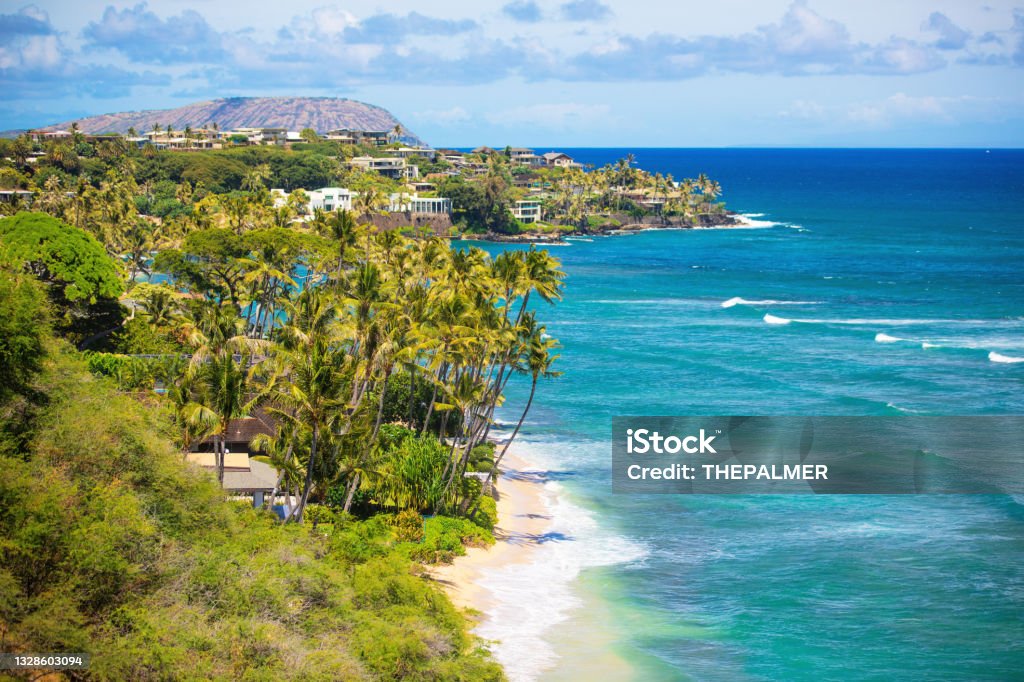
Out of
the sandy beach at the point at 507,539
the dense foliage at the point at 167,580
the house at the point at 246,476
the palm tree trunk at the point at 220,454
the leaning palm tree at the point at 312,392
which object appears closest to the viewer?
the dense foliage at the point at 167,580

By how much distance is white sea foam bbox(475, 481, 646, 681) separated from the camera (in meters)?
27.8

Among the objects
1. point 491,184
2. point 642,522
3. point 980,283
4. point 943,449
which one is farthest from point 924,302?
point 491,184

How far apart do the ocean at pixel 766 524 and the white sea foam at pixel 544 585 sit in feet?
0.28

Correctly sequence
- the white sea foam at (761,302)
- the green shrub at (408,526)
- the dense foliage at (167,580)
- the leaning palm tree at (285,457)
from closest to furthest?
the dense foliage at (167,580) → the leaning palm tree at (285,457) → the green shrub at (408,526) → the white sea foam at (761,302)

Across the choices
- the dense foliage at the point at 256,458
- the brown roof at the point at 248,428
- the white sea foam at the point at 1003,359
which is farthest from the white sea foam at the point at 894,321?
the brown roof at the point at 248,428

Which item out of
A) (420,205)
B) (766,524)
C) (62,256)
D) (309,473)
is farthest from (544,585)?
(420,205)

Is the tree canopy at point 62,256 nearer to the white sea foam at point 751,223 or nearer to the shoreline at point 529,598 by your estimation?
the shoreline at point 529,598

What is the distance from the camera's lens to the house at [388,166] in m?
181

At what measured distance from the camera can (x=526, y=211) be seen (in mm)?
161750

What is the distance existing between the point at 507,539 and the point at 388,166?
15281 cm

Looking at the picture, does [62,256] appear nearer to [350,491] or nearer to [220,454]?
[220,454]

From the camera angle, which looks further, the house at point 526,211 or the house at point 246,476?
the house at point 526,211

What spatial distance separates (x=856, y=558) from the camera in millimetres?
35469

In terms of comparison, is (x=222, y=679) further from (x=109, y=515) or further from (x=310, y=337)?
(x=310, y=337)
